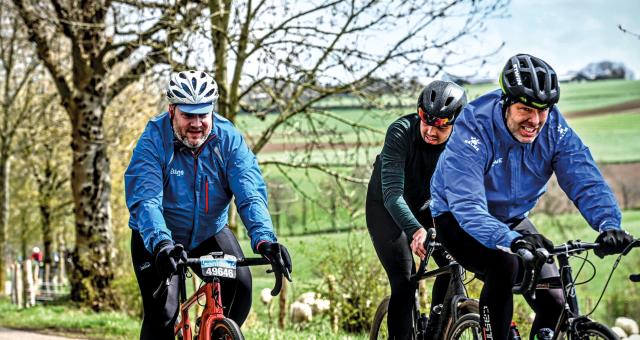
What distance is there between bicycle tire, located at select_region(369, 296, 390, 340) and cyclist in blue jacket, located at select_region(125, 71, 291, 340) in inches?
63.5

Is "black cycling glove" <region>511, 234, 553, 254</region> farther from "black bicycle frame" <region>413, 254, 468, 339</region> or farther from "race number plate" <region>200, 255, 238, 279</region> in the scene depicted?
"race number plate" <region>200, 255, 238, 279</region>

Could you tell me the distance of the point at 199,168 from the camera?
551 cm

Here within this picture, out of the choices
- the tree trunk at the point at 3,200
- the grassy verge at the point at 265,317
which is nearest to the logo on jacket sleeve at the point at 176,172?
the grassy verge at the point at 265,317

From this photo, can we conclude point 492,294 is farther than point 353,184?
No

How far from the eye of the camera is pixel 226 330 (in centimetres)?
512

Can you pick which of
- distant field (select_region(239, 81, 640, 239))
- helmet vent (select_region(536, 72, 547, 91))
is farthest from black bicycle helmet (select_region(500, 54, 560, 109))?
distant field (select_region(239, 81, 640, 239))

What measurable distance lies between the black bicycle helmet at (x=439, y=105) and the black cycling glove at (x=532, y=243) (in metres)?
1.78

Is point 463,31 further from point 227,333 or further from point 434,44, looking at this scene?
point 227,333

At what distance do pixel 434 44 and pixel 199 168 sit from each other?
359 inches

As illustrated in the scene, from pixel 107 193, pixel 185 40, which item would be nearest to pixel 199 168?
pixel 185 40

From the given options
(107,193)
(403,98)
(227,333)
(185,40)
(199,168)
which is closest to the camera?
(227,333)

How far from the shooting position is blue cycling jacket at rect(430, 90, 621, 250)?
4.71m

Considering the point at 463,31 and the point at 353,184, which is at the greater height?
the point at 463,31

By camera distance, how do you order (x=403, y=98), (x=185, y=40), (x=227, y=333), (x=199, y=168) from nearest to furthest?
(x=227, y=333)
(x=199, y=168)
(x=185, y=40)
(x=403, y=98)
